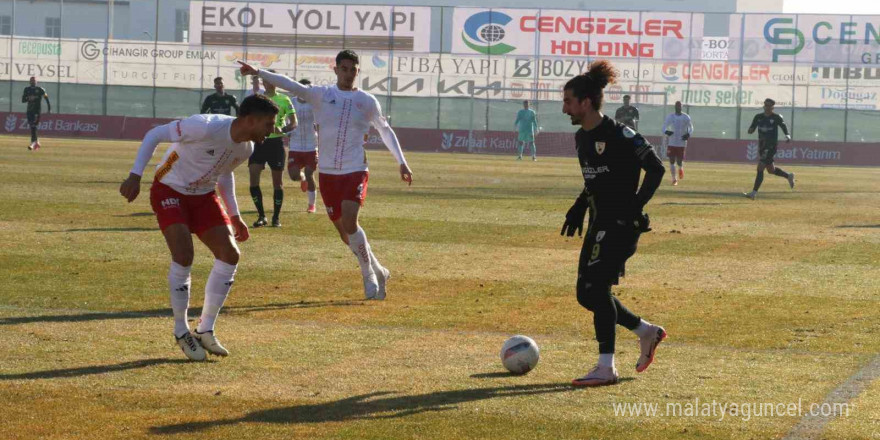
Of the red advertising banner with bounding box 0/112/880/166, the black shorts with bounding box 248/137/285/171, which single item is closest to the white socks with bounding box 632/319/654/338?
the black shorts with bounding box 248/137/285/171

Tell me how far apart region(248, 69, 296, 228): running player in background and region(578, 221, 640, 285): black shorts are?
10.1m

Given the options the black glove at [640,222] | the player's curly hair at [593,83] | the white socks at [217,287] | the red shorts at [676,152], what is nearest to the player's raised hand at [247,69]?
the white socks at [217,287]

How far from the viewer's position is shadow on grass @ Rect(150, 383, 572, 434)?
6664 mm

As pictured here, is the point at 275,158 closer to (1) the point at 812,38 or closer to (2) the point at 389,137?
(2) the point at 389,137

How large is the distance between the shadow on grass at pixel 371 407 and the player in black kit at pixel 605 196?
500 millimetres

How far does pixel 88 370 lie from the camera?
25.9 feet

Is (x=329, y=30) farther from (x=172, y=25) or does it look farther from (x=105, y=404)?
(x=105, y=404)

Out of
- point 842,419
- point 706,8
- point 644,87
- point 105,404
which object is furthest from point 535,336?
point 706,8

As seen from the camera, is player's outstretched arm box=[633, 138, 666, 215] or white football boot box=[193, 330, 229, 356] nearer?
player's outstretched arm box=[633, 138, 666, 215]

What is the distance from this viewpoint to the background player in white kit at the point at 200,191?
325 inches

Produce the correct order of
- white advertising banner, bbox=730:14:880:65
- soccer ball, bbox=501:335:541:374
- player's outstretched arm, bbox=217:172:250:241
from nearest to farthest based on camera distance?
soccer ball, bbox=501:335:541:374 < player's outstretched arm, bbox=217:172:250:241 < white advertising banner, bbox=730:14:880:65

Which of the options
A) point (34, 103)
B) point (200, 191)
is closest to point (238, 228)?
point (200, 191)

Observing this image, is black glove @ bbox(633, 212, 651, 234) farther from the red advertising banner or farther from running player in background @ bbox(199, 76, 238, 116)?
the red advertising banner

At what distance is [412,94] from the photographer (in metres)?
64.6
